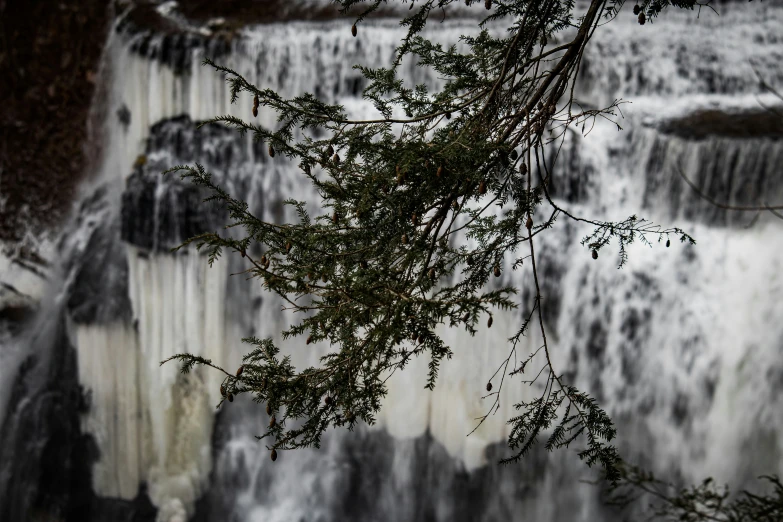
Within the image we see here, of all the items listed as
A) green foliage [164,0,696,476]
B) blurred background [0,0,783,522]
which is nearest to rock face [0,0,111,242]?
blurred background [0,0,783,522]

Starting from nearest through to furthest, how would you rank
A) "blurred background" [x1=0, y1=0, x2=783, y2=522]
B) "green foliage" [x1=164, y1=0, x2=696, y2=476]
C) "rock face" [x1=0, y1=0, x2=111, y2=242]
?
"green foliage" [x1=164, y1=0, x2=696, y2=476]
"blurred background" [x1=0, y1=0, x2=783, y2=522]
"rock face" [x1=0, y1=0, x2=111, y2=242]

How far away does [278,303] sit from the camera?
29.7 feet

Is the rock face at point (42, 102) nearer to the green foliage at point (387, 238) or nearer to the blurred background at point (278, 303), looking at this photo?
the blurred background at point (278, 303)

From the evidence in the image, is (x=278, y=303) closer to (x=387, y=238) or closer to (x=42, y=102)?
(x=42, y=102)

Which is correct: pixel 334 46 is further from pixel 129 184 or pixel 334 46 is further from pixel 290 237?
pixel 290 237

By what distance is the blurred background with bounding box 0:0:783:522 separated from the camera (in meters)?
7.30

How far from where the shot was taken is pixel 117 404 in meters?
9.40

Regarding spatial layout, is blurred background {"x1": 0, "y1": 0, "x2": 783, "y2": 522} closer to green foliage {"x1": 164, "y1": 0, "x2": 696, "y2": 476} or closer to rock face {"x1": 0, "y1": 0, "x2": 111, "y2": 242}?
rock face {"x1": 0, "y1": 0, "x2": 111, "y2": 242}

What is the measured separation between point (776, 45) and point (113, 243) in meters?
7.25

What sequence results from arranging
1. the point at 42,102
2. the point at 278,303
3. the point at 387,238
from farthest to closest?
1. the point at 42,102
2. the point at 278,303
3. the point at 387,238

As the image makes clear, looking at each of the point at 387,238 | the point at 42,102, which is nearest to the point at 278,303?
the point at 42,102

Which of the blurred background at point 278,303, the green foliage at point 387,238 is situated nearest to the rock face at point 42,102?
the blurred background at point 278,303

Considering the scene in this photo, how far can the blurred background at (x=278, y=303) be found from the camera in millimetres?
7301

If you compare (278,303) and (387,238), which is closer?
(387,238)
